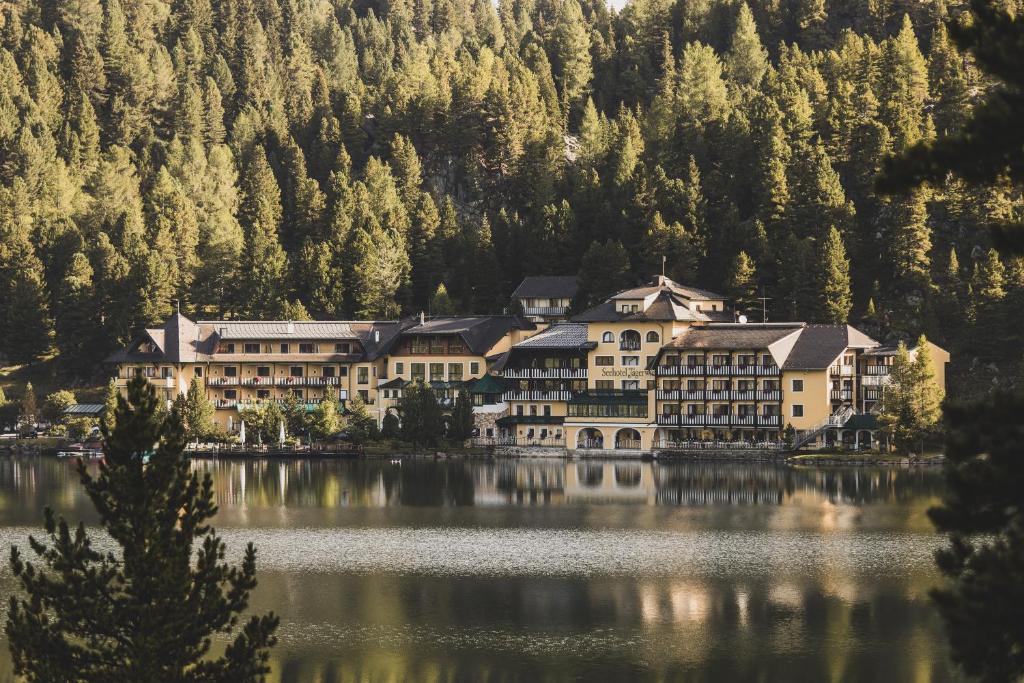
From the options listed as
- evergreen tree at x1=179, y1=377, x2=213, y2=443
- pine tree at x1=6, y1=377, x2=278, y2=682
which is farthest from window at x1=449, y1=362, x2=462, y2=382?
pine tree at x1=6, y1=377, x2=278, y2=682

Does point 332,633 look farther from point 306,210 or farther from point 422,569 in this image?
point 306,210

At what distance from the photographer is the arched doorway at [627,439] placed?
109 metres

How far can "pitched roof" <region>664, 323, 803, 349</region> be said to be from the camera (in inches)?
4126

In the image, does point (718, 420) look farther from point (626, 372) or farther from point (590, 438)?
point (590, 438)

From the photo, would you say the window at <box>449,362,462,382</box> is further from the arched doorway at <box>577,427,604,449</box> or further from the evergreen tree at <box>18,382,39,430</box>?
the evergreen tree at <box>18,382,39,430</box>

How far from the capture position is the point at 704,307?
116625 mm

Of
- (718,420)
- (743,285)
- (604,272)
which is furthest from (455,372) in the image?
(718,420)

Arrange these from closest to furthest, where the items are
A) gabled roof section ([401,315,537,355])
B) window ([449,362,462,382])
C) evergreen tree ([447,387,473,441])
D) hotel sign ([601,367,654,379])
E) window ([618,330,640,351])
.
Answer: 1. evergreen tree ([447,387,473,441])
2. hotel sign ([601,367,654,379])
3. window ([618,330,640,351])
4. gabled roof section ([401,315,537,355])
5. window ([449,362,462,382])

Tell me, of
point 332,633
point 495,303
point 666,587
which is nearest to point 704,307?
point 495,303

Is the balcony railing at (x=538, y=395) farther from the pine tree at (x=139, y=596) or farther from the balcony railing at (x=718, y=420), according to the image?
the pine tree at (x=139, y=596)

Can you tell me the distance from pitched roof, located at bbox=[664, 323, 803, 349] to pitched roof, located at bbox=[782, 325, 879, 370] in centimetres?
108

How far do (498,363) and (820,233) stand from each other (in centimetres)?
2663

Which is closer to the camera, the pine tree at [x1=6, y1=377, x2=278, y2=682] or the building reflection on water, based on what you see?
the pine tree at [x1=6, y1=377, x2=278, y2=682]

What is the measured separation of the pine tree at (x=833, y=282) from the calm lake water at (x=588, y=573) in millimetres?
24031
